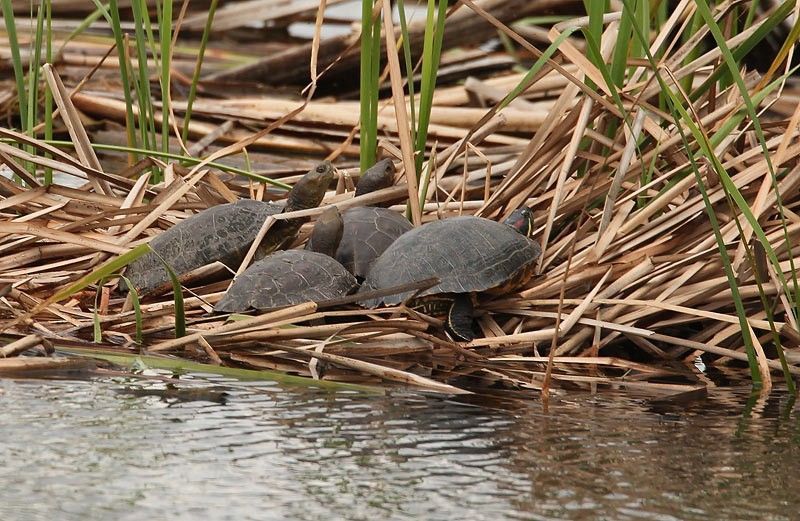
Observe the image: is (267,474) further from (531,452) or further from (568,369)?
(568,369)

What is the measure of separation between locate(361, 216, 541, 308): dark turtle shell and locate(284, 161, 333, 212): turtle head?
0.57m

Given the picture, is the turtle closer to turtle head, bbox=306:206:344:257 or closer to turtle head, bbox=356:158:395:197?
turtle head, bbox=306:206:344:257

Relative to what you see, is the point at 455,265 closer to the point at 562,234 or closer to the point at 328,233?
the point at 328,233

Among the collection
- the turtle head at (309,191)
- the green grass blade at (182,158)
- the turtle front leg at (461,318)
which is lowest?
the turtle front leg at (461,318)

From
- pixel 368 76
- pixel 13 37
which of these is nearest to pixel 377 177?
pixel 368 76

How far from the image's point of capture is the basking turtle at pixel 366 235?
148 inches

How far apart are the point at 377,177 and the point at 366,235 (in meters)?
0.31

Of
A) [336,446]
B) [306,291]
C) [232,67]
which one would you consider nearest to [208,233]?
[306,291]

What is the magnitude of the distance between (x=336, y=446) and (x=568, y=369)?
1.06 meters

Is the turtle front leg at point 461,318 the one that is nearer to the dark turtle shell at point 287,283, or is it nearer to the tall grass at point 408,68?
the dark turtle shell at point 287,283

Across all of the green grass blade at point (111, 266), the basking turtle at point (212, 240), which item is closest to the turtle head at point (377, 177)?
the basking turtle at point (212, 240)

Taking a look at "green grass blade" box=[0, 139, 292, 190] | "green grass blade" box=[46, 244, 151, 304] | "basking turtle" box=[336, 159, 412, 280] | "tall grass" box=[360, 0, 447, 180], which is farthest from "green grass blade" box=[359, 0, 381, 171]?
"green grass blade" box=[46, 244, 151, 304]

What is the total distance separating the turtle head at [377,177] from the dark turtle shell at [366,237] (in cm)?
18

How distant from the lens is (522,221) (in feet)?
12.4
